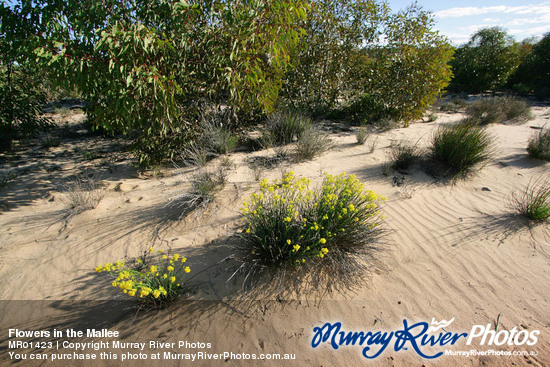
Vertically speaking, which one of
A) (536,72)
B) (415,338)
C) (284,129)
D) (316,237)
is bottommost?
(415,338)

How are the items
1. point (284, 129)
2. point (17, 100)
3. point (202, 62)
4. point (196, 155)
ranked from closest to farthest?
1. point (202, 62)
2. point (196, 155)
3. point (284, 129)
4. point (17, 100)

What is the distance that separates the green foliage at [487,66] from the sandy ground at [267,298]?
10.3 m

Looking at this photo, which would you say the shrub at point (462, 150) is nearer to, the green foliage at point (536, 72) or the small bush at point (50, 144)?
the small bush at point (50, 144)

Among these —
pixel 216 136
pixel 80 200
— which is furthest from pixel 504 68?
pixel 80 200

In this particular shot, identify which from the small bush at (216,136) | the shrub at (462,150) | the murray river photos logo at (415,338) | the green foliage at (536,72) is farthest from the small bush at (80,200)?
the green foliage at (536,72)

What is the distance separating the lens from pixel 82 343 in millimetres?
2281

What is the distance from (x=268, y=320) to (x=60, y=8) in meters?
4.38

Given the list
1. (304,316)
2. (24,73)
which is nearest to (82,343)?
(304,316)

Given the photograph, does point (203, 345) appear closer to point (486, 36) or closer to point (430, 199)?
point (430, 199)

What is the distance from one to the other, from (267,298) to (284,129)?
3.91 m

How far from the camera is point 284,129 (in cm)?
569

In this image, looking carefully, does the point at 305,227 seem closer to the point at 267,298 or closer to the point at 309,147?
the point at 267,298

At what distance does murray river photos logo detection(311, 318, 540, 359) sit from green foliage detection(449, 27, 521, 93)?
14.0 m

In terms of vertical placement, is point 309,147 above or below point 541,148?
below
